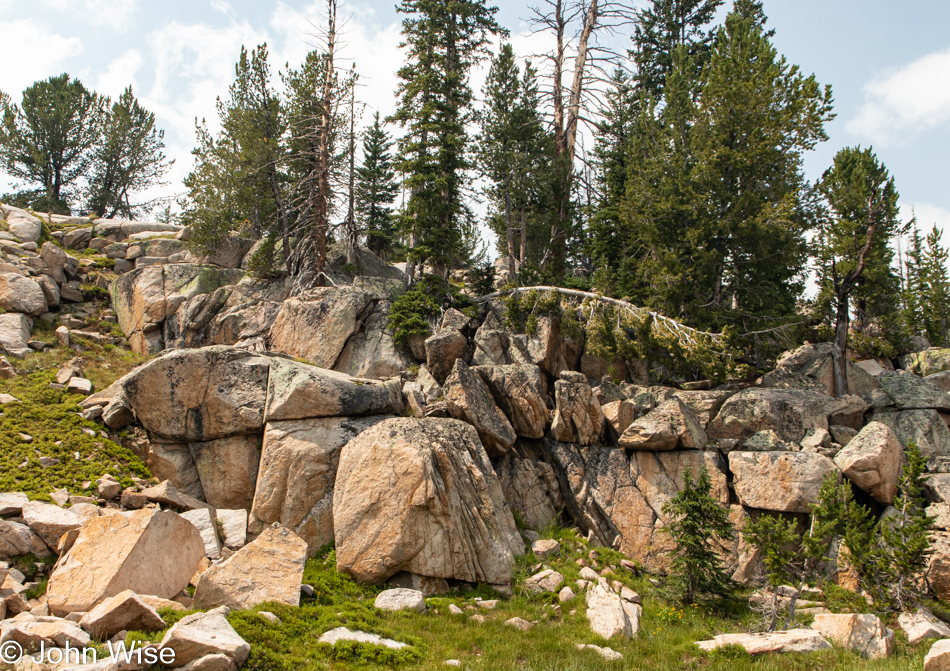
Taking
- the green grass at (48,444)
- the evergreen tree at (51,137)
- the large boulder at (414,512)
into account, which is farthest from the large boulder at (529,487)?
the evergreen tree at (51,137)

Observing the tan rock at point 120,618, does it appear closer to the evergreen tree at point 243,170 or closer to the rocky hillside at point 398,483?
the rocky hillside at point 398,483

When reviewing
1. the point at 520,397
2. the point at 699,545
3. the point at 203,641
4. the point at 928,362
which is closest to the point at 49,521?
the point at 203,641

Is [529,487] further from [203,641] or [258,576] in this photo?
[203,641]

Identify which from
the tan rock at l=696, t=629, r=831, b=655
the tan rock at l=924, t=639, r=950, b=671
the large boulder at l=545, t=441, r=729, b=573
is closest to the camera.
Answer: the tan rock at l=924, t=639, r=950, b=671

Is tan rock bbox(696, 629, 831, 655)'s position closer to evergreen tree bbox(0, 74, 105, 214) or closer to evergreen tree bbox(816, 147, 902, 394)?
evergreen tree bbox(816, 147, 902, 394)

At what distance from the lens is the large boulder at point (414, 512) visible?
14.0 meters

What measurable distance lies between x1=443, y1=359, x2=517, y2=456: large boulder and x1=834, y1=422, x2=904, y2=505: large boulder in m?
10.2

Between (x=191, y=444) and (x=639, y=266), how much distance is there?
18226mm

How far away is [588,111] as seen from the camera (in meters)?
31.5

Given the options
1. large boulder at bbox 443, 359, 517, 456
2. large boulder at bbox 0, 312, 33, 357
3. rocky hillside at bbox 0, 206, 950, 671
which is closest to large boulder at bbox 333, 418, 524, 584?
rocky hillside at bbox 0, 206, 950, 671

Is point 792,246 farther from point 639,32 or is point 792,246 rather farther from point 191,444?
point 191,444

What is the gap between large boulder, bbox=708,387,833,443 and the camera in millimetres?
18609

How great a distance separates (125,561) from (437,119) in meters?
22.4

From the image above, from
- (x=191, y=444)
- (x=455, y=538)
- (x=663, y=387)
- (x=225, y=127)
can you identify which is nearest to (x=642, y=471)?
(x=663, y=387)
